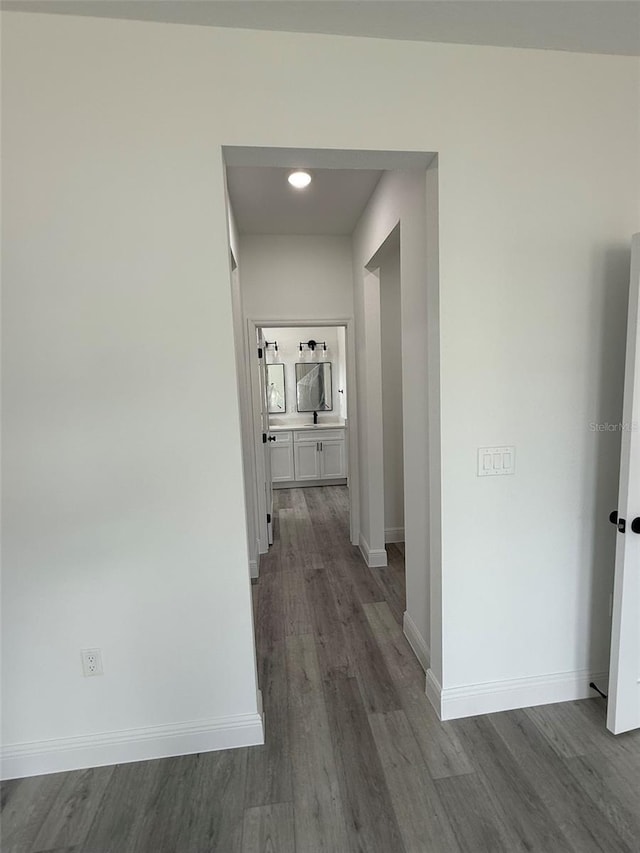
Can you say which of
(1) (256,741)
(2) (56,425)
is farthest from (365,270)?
(1) (256,741)

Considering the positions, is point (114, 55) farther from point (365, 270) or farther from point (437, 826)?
point (437, 826)

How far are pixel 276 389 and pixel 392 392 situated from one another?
2558 mm

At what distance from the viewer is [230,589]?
63.7 inches

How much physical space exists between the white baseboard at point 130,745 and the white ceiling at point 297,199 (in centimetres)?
270

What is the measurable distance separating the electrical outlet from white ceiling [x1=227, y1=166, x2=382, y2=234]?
244cm

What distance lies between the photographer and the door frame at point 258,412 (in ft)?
11.0

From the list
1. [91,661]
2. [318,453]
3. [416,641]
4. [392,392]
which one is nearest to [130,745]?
[91,661]

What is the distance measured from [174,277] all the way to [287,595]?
231 centimetres

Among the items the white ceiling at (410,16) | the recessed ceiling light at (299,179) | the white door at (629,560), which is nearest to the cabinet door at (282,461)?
the recessed ceiling light at (299,179)

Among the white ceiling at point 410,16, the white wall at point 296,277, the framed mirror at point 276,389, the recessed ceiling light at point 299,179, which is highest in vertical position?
the white ceiling at point 410,16

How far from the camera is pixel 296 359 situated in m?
5.87

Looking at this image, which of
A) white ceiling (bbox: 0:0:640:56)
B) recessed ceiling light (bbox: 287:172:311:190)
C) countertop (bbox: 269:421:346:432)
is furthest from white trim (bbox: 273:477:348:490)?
white ceiling (bbox: 0:0:640:56)

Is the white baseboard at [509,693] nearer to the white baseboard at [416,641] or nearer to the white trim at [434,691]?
the white trim at [434,691]

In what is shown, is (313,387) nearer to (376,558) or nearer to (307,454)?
(307,454)
